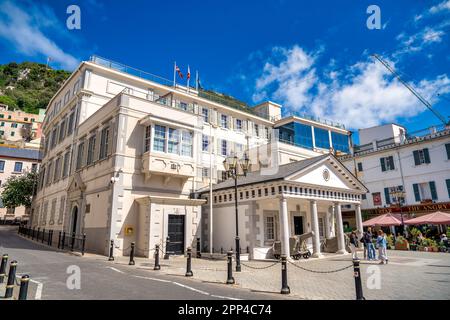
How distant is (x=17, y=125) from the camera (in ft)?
281

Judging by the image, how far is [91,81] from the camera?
2622cm

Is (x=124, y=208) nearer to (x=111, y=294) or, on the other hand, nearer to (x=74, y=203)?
(x=74, y=203)

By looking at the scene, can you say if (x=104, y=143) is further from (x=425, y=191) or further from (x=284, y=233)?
(x=425, y=191)

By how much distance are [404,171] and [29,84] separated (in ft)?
396

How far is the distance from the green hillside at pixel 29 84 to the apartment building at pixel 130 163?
84480mm

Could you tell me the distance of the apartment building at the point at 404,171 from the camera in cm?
3031

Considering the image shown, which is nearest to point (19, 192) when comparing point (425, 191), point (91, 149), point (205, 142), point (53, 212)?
point (53, 212)

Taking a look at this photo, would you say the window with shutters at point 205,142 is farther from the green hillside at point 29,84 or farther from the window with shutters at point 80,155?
the green hillside at point 29,84

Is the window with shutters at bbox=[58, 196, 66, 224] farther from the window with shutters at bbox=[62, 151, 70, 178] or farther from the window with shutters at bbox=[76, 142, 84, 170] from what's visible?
the window with shutters at bbox=[76, 142, 84, 170]

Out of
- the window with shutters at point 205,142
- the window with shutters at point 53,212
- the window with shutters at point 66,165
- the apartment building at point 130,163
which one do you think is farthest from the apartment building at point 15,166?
the window with shutters at point 205,142

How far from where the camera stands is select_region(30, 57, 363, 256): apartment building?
18.8 metres
